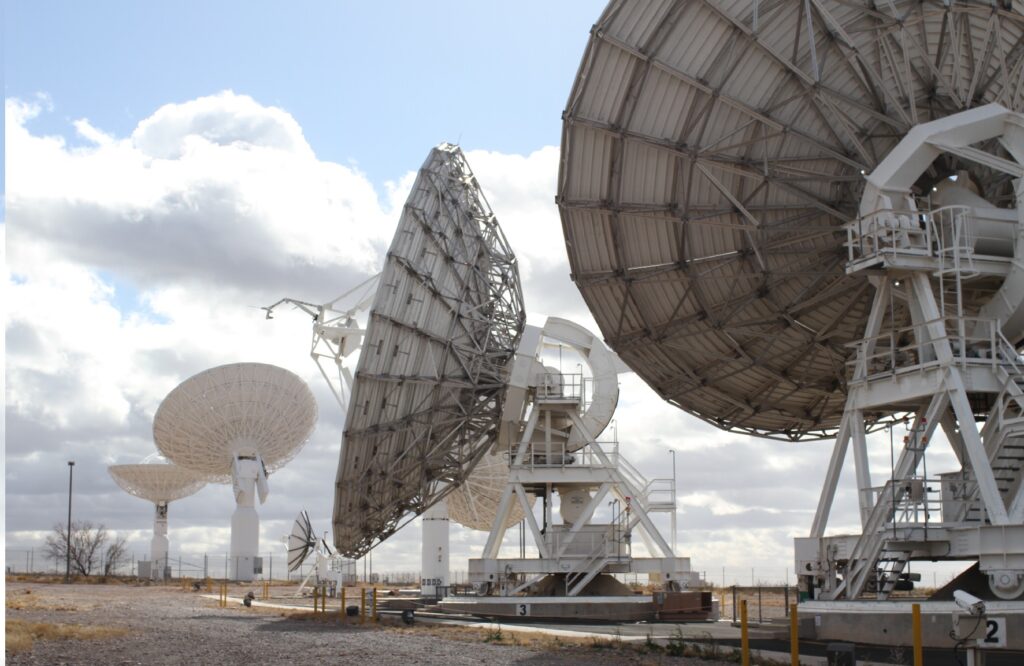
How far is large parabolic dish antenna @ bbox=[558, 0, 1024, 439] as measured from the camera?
2795cm

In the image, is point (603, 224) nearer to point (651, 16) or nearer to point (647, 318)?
point (647, 318)

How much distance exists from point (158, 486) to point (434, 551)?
175ft

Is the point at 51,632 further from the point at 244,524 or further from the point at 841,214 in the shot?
the point at 244,524

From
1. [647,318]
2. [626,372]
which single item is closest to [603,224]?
[647,318]

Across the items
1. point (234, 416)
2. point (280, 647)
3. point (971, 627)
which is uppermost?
point (234, 416)

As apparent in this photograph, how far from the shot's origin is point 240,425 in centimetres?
7425

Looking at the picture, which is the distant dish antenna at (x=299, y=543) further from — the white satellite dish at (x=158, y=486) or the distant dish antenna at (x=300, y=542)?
the white satellite dish at (x=158, y=486)

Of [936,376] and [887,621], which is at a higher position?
[936,376]

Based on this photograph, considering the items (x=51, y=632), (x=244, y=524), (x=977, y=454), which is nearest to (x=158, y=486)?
(x=244, y=524)

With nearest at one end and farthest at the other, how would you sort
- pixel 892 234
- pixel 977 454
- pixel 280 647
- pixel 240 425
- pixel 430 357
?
pixel 280 647
pixel 977 454
pixel 892 234
pixel 430 357
pixel 240 425

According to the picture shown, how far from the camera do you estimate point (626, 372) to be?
146ft

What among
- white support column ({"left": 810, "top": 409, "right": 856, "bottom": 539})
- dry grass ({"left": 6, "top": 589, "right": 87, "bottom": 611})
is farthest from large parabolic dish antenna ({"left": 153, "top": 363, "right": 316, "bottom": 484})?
white support column ({"left": 810, "top": 409, "right": 856, "bottom": 539})

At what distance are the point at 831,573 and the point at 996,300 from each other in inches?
267

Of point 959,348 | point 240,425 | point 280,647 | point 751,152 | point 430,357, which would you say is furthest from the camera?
point 240,425
